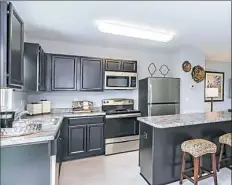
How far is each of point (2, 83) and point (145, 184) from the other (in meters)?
2.12

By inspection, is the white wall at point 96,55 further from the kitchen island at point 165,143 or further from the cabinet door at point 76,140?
the kitchen island at point 165,143

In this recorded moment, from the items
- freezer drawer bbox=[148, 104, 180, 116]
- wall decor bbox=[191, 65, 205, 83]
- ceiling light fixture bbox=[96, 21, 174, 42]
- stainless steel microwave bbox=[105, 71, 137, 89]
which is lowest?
freezer drawer bbox=[148, 104, 180, 116]

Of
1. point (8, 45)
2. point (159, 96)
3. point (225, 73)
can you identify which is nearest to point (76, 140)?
point (159, 96)

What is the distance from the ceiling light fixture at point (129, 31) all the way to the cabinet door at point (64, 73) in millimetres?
1069

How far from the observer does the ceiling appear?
1.96 m

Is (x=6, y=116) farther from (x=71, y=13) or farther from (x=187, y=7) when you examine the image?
(x=187, y=7)

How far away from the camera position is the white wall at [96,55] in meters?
3.65

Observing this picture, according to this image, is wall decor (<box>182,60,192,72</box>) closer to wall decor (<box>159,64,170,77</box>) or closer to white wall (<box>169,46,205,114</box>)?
white wall (<box>169,46,205,114</box>)

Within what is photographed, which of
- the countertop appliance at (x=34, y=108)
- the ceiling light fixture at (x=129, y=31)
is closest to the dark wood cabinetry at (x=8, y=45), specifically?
the ceiling light fixture at (x=129, y=31)

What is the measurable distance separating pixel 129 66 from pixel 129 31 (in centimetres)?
128

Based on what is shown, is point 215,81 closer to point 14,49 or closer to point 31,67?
point 31,67

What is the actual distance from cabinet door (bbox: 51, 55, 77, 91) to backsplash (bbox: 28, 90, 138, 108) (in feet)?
Answer: 1.31

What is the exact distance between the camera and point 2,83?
134 centimetres

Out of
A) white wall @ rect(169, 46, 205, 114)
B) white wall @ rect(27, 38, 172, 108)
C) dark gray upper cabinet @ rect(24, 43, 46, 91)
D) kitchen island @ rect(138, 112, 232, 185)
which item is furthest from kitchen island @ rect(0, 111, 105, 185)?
white wall @ rect(169, 46, 205, 114)
